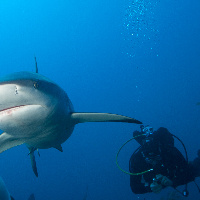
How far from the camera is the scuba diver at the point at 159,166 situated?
176 inches

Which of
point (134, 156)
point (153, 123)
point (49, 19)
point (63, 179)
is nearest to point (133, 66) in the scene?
point (153, 123)

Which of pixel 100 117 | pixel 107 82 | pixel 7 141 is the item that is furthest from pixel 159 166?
pixel 107 82

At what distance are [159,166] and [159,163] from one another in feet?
0.23

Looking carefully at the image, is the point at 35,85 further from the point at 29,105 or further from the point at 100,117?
the point at 100,117

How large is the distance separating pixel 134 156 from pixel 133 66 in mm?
56395

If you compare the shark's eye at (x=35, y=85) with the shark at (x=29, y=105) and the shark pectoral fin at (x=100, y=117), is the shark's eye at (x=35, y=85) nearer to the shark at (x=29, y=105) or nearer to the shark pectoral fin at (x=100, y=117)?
the shark at (x=29, y=105)

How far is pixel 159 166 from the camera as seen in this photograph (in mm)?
4520

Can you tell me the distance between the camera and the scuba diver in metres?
4.46

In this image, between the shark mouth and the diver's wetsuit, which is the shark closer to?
the shark mouth

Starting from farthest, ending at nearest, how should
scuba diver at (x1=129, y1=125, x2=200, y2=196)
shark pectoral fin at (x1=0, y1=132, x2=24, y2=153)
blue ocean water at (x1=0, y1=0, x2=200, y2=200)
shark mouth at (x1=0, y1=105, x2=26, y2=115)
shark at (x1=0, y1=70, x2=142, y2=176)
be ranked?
blue ocean water at (x1=0, y1=0, x2=200, y2=200) → scuba diver at (x1=129, y1=125, x2=200, y2=196) → shark pectoral fin at (x1=0, y1=132, x2=24, y2=153) → shark mouth at (x1=0, y1=105, x2=26, y2=115) → shark at (x1=0, y1=70, x2=142, y2=176)

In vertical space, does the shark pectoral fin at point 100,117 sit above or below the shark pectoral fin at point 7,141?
above

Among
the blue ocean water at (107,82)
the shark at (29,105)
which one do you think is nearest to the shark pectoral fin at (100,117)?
the shark at (29,105)

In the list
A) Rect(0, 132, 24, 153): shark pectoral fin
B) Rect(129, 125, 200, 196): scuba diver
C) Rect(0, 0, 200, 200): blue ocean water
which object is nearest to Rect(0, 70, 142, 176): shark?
Rect(0, 132, 24, 153): shark pectoral fin

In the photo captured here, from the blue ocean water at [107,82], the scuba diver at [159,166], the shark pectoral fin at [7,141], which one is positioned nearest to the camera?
the shark pectoral fin at [7,141]
